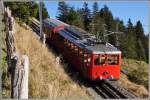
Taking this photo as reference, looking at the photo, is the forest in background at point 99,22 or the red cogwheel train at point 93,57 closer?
the red cogwheel train at point 93,57

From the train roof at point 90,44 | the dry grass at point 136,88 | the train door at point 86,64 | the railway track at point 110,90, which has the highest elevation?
the train roof at point 90,44

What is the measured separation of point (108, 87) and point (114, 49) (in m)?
1.28

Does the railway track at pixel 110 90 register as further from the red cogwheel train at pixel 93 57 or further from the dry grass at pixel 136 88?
the dry grass at pixel 136 88

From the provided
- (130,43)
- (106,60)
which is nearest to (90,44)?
(106,60)

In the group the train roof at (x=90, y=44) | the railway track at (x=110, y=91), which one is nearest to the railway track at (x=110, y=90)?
the railway track at (x=110, y=91)

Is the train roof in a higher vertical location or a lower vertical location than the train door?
higher

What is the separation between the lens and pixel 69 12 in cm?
2683

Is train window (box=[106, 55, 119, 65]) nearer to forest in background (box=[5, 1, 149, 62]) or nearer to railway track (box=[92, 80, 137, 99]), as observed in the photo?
railway track (box=[92, 80, 137, 99])

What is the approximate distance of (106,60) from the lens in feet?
43.7

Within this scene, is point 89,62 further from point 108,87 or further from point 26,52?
point 26,52

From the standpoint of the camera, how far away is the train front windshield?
13.1m

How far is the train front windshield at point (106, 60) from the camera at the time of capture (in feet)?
43.1

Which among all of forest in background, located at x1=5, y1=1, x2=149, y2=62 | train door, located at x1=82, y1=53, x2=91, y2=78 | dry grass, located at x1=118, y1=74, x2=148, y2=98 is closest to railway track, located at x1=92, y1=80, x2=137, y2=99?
dry grass, located at x1=118, y1=74, x2=148, y2=98

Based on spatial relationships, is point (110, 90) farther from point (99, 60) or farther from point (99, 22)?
point (99, 22)
